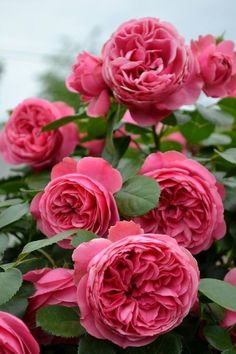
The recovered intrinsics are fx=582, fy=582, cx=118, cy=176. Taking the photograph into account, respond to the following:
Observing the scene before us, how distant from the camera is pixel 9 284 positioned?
0.40m

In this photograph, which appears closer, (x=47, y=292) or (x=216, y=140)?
(x=47, y=292)

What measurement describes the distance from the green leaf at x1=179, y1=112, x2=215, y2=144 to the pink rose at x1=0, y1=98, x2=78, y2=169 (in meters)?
0.15

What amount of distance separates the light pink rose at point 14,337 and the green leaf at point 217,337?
0.12 m

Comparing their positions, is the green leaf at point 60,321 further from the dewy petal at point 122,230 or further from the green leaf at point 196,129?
the green leaf at point 196,129

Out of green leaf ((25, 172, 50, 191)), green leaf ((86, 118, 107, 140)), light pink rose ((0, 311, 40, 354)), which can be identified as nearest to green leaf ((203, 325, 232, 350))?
light pink rose ((0, 311, 40, 354))

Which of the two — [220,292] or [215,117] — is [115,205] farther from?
[215,117]

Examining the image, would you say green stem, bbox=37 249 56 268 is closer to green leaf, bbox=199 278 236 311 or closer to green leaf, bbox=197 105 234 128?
green leaf, bbox=199 278 236 311

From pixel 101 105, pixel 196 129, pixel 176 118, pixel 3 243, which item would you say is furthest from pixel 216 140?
pixel 3 243

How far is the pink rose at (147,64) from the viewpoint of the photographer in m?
0.51

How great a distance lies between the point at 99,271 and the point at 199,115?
0.39m

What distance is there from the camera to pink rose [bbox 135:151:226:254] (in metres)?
0.48

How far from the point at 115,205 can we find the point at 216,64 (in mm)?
193

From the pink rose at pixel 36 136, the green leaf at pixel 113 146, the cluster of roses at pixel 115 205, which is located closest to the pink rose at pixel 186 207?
the cluster of roses at pixel 115 205

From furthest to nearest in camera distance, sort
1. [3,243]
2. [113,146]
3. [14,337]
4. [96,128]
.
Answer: [96,128]
[113,146]
[3,243]
[14,337]
